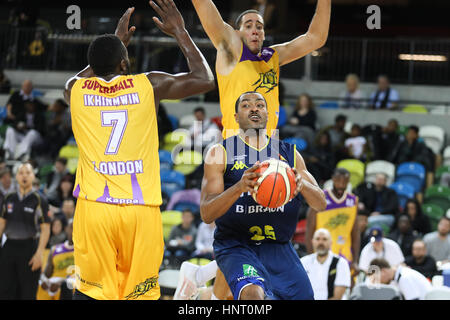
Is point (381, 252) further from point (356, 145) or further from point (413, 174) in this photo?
point (356, 145)

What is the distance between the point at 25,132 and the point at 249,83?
11.0m

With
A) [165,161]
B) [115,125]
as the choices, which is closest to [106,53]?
[115,125]

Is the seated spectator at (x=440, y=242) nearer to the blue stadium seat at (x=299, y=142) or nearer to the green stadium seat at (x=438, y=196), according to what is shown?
the green stadium seat at (x=438, y=196)

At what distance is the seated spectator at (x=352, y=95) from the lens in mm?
17422

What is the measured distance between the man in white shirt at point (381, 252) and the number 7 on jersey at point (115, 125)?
22.8 feet

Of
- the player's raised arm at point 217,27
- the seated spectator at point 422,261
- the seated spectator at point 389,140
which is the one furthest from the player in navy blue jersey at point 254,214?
the seated spectator at point 389,140

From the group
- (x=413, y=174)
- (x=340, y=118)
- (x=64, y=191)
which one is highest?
(x=340, y=118)

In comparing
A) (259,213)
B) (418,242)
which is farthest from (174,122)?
(259,213)

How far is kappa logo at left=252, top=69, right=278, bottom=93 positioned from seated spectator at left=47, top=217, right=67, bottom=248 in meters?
7.19

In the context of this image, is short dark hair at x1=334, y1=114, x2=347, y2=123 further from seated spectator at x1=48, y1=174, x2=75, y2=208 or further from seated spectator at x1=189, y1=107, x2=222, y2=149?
seated spectator at x1=48, y1=174, x2=75, y2=208

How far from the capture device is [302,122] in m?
16.2

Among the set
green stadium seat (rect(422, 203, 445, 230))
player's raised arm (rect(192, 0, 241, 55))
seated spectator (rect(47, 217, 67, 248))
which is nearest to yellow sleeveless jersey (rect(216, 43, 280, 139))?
player's raised arm (rect(192, 0, 241, 55))

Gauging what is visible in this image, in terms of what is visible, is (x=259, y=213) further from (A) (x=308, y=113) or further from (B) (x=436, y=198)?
(A) (x=308, y=113)

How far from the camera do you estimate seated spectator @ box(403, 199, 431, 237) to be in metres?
13.4
